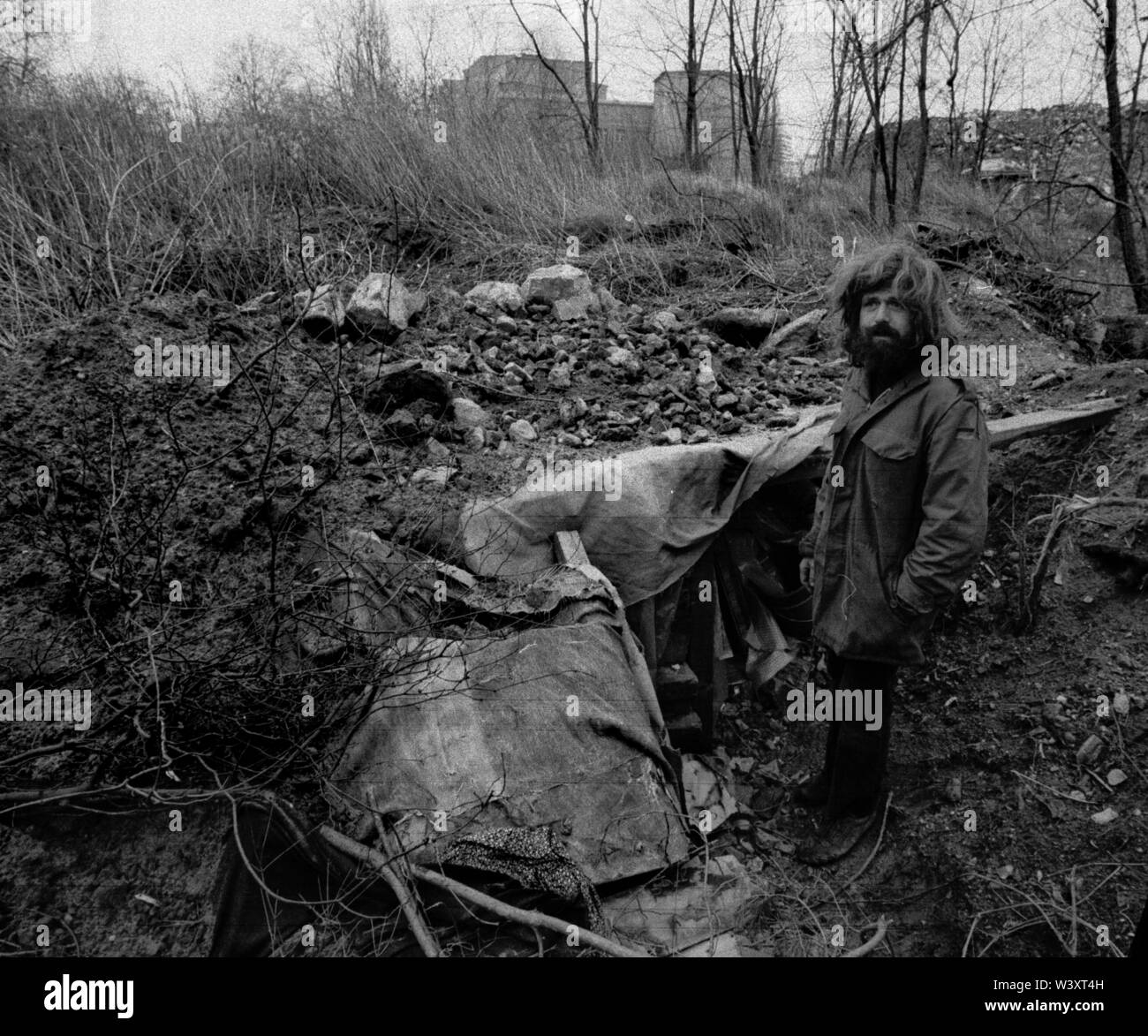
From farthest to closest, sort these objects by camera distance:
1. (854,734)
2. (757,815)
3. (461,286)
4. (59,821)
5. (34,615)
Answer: (461,286) → (757,815) → (854,734) → (34,615) → (59,821)

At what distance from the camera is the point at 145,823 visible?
5.41 ft

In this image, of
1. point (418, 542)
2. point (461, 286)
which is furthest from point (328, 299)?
point (418, 542)

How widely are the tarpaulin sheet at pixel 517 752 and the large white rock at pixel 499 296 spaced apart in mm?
2109

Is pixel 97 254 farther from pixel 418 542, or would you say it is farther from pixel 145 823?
pixel 145 823

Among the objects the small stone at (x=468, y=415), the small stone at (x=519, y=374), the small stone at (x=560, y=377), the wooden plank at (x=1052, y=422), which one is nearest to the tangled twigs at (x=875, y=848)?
the wooden plank at (x=1052, y=422)

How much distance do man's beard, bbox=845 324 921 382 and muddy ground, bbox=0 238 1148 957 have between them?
966mm

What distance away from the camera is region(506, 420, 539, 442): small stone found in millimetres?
2926

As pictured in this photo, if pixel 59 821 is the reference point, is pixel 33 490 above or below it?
above

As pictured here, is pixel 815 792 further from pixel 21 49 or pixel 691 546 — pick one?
pixel 21 49

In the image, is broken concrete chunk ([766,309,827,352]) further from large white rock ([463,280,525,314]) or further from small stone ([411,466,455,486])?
small stone ([411,466,455,486])

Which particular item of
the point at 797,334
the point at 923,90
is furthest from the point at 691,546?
the point at 923,90

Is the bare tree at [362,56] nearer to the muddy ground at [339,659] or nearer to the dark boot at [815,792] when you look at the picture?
the muddy ground at [339,659]
